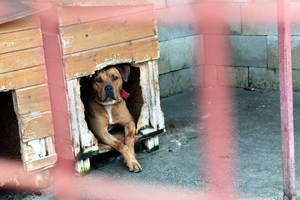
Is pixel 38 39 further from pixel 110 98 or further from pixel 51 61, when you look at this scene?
pixel 110 98

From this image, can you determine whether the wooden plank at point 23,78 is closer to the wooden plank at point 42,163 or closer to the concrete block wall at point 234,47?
the wooden plank at point 42,163

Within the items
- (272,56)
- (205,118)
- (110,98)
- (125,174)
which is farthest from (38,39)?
(272,56)

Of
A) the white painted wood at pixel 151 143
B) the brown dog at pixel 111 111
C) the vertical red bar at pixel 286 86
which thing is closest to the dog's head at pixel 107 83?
the brown dog at pixel 111 111

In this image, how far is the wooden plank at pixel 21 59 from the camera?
3.47 metres

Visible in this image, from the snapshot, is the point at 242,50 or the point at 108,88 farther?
the point at 242,50

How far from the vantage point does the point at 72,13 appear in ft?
12.0

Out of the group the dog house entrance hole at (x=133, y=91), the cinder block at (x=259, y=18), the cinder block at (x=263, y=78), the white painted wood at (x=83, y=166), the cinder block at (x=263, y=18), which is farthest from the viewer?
the cinder block at (x=263, y=78)

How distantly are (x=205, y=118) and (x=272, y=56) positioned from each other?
3.78ft

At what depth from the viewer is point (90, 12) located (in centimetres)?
378

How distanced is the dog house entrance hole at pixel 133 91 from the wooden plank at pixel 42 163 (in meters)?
0.64

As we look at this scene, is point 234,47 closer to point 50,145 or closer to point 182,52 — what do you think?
point 182,52

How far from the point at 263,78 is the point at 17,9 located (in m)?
3.22

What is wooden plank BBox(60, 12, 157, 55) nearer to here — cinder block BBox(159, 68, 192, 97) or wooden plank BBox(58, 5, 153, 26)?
wooden plank BBox(58, 5, 153, 26)

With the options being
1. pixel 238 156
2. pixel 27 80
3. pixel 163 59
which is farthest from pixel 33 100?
pixel 163 59
